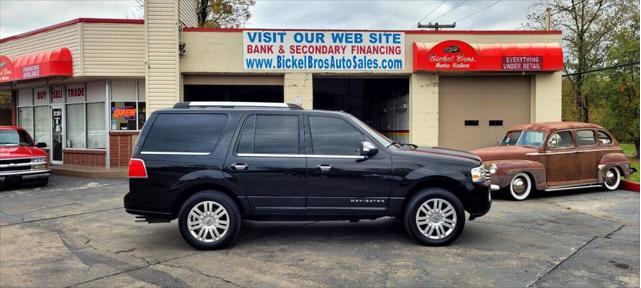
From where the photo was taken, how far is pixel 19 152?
13320mm

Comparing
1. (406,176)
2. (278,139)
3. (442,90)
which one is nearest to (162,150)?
(278,139)

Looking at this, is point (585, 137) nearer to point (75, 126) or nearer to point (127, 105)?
point (127, 105)

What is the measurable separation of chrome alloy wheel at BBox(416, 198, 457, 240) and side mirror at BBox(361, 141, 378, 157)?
96 cm

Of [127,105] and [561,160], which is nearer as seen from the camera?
[561,160]

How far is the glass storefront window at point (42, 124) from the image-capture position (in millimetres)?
19688

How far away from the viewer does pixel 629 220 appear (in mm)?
8383

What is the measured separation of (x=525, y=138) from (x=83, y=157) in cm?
1474

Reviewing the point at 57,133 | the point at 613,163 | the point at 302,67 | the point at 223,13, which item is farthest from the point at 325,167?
the point at 223,13

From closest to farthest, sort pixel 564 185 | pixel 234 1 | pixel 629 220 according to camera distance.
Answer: pixel 629 220 < pixel 564 185 < pixel 234 1

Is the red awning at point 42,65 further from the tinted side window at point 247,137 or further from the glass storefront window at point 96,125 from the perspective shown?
the tinted side window at point 247,137

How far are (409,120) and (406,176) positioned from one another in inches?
421

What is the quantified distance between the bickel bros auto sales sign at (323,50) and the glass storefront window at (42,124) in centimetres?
928

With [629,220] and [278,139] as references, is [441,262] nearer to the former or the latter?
[278,139]

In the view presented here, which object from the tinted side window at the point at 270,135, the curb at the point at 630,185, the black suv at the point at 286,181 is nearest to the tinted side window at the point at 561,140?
the curb at the point at 630,185
